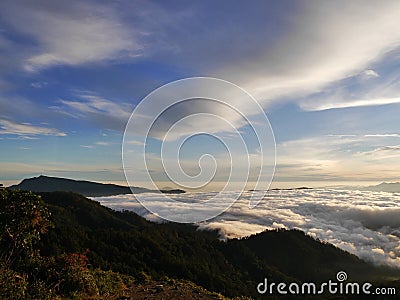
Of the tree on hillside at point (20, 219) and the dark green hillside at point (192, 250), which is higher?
the tree on hillside at point (20, 219)

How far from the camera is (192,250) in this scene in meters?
109

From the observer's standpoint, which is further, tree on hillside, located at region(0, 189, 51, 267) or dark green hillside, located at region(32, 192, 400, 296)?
dark green hillside, located at region(32, 192, 400, 296)

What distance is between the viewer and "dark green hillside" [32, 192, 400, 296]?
71156 millimetres

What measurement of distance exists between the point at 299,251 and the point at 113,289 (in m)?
142

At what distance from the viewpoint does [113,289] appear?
15945 millimetres

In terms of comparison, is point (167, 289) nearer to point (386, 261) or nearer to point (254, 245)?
point (254, 245)

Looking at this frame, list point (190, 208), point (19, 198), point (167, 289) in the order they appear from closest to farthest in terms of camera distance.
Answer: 1. point (19, 198)
2. point (167, 289)
3. point (190, 208)

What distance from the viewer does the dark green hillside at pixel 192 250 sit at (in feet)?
233

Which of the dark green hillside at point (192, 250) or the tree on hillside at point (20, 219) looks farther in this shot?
the dark green hillside at point (192, 250)

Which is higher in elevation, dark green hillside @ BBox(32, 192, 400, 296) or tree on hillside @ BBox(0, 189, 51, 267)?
tree on hillside @ BBox(0, 189, 51, 267)

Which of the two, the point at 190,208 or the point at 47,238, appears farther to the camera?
the point at 190,208

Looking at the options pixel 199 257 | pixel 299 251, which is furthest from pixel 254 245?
pixel 199 257

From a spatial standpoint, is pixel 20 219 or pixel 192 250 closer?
pixel 20 219

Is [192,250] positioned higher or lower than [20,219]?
lower
